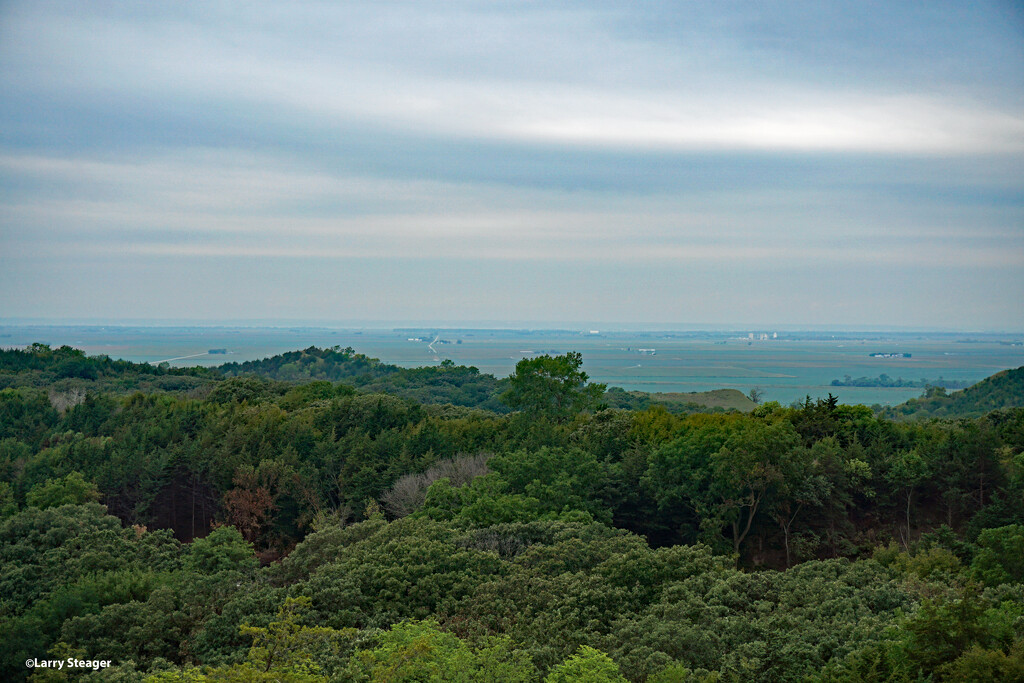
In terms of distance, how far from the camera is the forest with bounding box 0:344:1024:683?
17250 millimetres

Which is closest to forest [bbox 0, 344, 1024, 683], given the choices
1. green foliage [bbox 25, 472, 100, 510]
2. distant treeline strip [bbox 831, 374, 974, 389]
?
green foliage [bbox 25, 472, 100, 510]

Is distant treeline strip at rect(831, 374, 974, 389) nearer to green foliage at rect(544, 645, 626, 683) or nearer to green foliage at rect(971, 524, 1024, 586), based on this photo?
green foliage at rect(971, 524, 1024, 586)

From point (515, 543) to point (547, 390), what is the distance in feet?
78.2

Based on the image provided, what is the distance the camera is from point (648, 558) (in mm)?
23500

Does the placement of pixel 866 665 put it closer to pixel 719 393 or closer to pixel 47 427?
pixel 47 427

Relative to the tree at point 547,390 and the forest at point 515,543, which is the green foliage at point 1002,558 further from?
the tree at point 547,390

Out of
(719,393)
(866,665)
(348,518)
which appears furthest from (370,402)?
(719,393)

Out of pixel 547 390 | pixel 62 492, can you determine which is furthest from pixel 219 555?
pixel 547 390

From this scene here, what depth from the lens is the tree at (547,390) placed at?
4953 cm

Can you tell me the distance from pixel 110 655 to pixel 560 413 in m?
32.2

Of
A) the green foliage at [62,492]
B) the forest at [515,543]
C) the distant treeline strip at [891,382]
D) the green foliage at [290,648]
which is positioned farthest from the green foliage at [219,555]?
the distant treeline strip at [891,382]

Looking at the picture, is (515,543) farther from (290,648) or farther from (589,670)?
(589,670)

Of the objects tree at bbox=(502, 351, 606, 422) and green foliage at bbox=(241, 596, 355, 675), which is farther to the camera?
tree at bbox=(502, 351, 606, 422)

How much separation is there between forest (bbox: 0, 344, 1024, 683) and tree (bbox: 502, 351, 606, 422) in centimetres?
14
